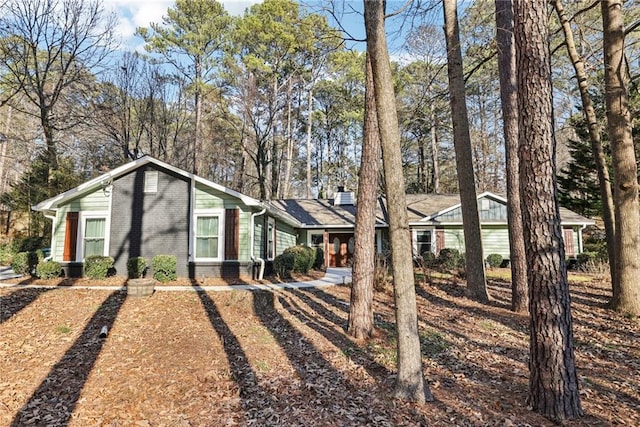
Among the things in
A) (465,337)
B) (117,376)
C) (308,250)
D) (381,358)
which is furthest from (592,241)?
(117,376)

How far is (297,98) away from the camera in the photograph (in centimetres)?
2341

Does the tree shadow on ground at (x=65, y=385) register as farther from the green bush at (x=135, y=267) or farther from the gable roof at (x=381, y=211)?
the gable roof at (x=381, y=211)

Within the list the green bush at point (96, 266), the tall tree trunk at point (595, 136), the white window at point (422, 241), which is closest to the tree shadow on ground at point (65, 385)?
the green bush at point (96, 266)

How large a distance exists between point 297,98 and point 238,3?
20.4ft

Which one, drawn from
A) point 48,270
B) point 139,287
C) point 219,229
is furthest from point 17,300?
point 219,229

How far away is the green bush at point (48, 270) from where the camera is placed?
35.5 feet

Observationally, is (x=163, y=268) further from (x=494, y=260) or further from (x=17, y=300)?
(x=494, y=260)

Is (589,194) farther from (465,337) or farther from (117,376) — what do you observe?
(117,376)

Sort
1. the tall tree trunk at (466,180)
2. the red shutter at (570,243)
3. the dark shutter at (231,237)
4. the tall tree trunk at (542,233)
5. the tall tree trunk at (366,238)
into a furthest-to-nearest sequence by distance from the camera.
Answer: the red shutter at (570,243)
the dark shutter at (231,237)
the tall tree trunk at (466,180)
the tall tree trunk at (366,238)
the tall tree trunk at (542,233)

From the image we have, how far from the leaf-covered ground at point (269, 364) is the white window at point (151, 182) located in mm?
4707

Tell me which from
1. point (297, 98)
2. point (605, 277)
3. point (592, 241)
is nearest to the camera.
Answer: point (605, 277)

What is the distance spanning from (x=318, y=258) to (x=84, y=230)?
904 centimetres

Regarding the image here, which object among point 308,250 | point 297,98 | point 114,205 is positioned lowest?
point 308,250

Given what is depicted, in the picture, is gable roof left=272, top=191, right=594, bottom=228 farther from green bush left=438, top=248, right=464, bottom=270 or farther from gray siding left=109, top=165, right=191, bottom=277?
gray siding left=109, top=165, right=191, bottom=277
